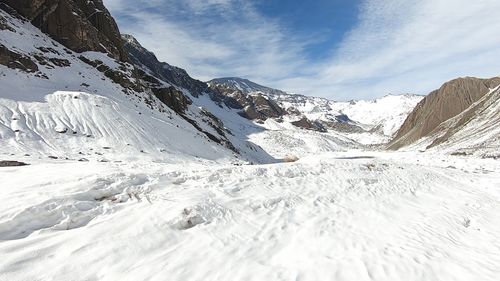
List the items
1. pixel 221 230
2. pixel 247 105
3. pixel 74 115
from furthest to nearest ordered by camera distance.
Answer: pixel 247 105, pixel 74 115, pixel 221 230

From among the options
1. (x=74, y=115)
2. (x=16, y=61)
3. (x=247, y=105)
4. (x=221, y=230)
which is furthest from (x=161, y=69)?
(x=221, y=230)

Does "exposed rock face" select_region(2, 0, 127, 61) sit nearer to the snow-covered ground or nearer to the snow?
the snow

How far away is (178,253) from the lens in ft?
25.3

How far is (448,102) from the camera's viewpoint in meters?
107

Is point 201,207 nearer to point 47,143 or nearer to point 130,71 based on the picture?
point 47,143

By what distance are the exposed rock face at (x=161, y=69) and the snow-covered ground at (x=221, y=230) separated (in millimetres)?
106220

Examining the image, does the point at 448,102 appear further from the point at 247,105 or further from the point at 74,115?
the point at 74,115

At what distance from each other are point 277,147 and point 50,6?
77461 millimetres

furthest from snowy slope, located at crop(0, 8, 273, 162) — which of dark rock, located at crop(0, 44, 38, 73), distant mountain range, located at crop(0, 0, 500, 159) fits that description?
dark rock, located at crop(0, 44, 38, 73)

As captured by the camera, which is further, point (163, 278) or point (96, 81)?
point (96, 81)

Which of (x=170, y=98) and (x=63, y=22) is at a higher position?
(x=63, y=22)

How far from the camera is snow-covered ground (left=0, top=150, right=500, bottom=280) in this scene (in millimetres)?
7055

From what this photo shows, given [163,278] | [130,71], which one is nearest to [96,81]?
[130,71]

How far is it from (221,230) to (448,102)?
115903 millimetres
